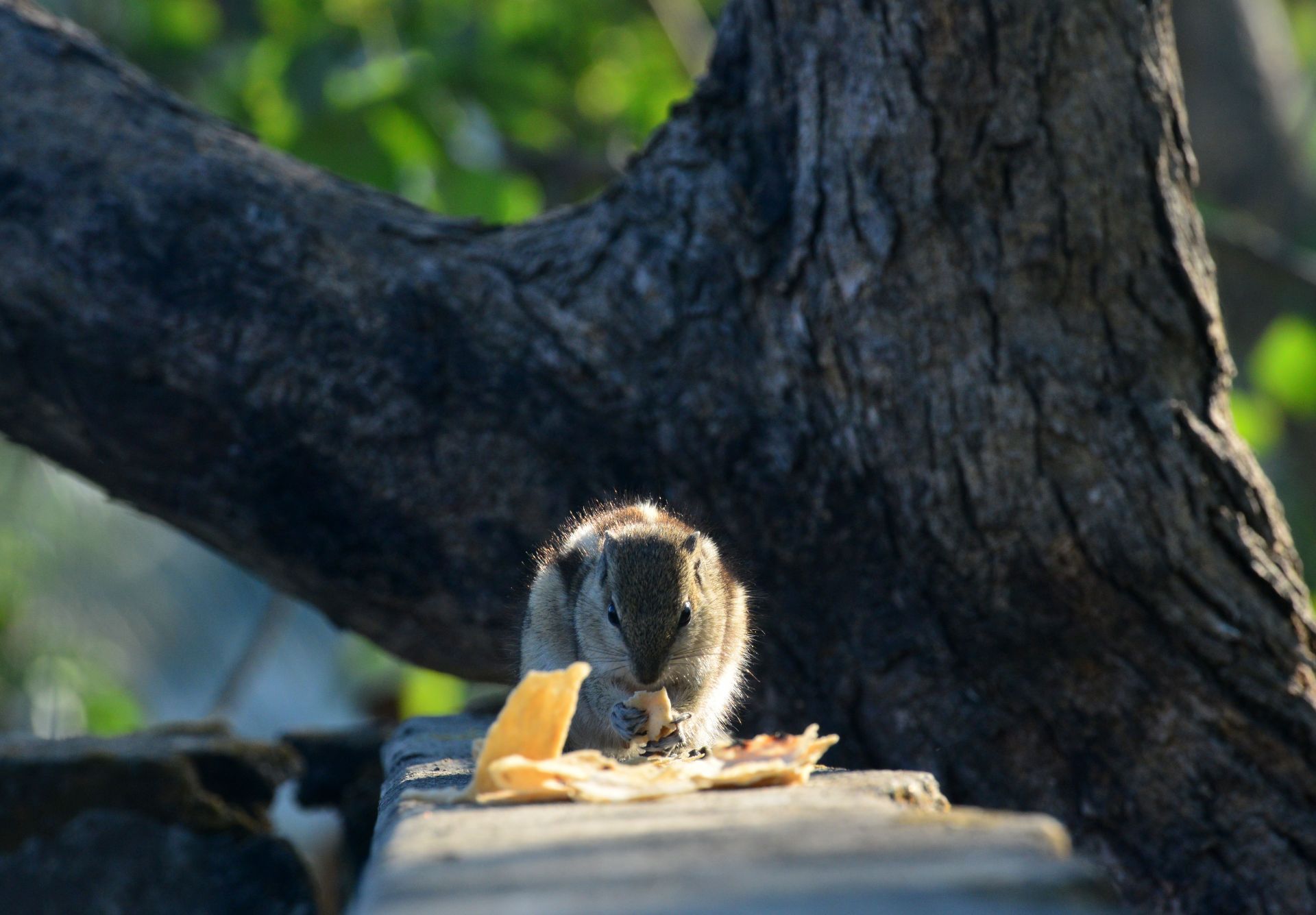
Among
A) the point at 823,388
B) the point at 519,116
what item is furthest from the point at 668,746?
the point at 519,116

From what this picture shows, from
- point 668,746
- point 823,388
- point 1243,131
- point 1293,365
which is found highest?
point 1243,131

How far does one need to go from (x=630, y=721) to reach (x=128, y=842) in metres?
1.83

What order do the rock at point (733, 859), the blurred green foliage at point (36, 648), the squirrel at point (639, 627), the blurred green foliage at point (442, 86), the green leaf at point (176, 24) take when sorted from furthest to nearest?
the blurred green foliage at point (36, 648) < the green leaf at point (176, 24) < the blurred green foliage at point (442, 86) < the squirrel at point (639, 627) < the rock at point (733, 859)

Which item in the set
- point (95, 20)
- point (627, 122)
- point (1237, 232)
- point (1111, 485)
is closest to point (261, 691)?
point (95, 20)

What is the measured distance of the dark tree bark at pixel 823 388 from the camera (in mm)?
4191

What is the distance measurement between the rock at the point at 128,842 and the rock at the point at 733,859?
2.13 metres

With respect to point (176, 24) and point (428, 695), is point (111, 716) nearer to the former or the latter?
point (428, 695)

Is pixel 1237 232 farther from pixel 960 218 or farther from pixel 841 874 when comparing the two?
pixel 841 874

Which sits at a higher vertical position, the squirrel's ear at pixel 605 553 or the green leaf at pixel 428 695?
the green leaf at pixel 428 695

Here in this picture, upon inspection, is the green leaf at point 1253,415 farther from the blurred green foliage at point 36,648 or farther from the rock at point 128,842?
the blurred green foliage at point 36,648

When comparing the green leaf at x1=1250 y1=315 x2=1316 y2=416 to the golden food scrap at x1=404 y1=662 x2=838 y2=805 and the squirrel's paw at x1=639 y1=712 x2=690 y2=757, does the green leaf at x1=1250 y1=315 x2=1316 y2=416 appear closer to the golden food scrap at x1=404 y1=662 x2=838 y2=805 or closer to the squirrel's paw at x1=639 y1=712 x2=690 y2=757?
the squirrel's paw at x1=639 y1=712 x2=690 y2=757

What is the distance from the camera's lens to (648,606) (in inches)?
159

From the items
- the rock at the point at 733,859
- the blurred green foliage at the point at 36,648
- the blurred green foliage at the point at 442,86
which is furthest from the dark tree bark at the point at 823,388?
the blurred green foliage at the point at 36,648

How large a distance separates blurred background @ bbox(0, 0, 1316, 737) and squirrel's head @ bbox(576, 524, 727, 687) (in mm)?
2248
